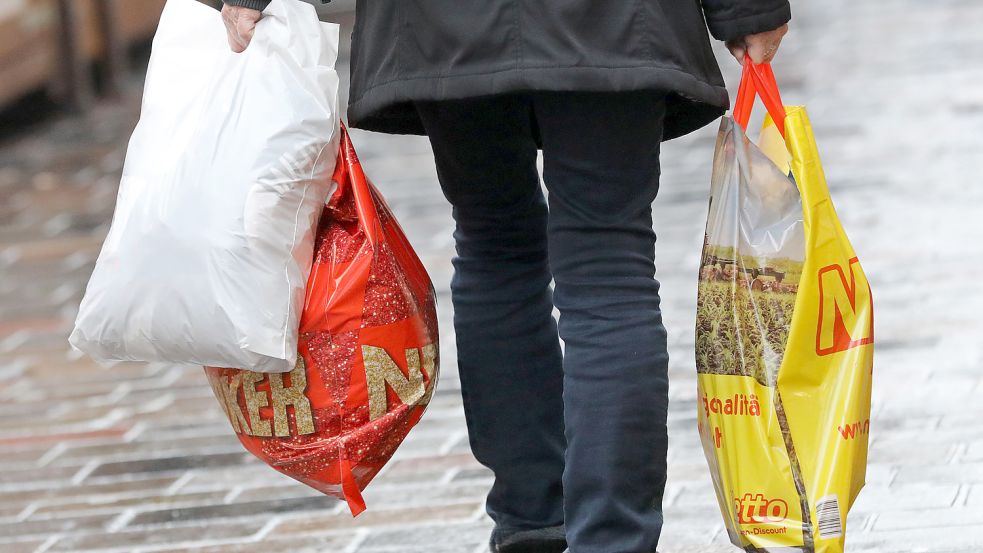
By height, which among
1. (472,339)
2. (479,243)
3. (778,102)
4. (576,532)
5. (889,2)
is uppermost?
(778,102)

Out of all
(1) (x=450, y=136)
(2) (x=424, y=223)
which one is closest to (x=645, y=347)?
(1) (x=450, y=136)

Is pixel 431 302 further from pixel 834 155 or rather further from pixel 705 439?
pixel 834 155

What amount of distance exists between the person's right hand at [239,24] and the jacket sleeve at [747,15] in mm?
695

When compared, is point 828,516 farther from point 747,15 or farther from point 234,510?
point 234,510

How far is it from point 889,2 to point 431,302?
956cm

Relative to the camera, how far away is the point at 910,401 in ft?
11.4

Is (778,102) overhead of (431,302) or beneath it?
overhead

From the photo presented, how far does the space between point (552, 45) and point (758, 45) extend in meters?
0.33

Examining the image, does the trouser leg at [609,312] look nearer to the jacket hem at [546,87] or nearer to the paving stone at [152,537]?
the jacket hem at [546,87]

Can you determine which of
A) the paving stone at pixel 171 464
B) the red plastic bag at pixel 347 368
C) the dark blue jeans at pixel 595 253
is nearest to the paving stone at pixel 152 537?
the paving stone at pixel 171 464

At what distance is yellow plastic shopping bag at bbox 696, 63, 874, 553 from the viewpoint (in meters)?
2.30

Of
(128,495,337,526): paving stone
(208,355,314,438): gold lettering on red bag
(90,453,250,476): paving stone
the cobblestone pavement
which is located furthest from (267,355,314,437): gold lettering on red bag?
(90,453,250,476): paving stone

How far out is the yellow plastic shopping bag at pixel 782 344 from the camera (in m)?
2.30

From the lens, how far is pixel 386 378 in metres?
2.45
